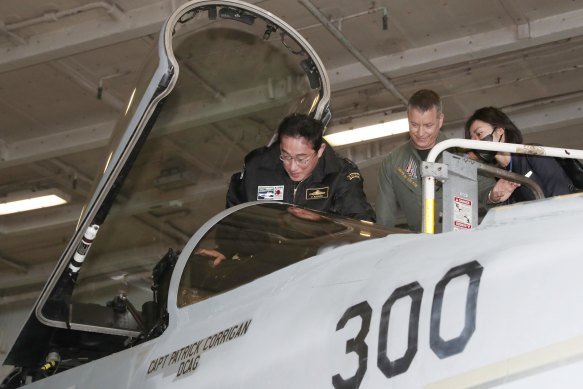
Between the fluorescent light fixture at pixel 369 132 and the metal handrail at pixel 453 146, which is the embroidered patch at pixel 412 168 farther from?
the fluorescent light fixture at pixel 369 132

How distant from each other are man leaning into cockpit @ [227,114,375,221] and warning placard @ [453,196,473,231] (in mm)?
1821

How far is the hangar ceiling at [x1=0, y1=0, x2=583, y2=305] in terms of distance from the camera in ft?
36.8

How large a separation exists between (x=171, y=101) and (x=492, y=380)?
10.1ft

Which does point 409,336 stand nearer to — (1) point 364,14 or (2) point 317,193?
(2) point 317,193

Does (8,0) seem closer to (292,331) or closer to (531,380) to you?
(292,331)

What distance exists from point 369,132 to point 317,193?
27.0 feet

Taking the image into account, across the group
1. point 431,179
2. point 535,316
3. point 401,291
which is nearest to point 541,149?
point 431,179

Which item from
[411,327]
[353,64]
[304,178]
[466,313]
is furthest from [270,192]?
[353,64]

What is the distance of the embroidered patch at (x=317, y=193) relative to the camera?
5605mm

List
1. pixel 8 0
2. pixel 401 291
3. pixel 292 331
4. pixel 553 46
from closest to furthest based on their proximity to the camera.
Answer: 1. pixel 401 291
2. pixel 292 331
3. pixel 8 0
4. pixel 553 46

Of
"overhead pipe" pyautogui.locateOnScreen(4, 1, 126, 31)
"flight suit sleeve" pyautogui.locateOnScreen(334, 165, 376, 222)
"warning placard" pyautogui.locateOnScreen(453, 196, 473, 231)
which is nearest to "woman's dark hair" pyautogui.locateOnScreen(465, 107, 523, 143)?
"flight suit sleeve" pyautogui.locateOnScreen(334, 165, 376, 222)

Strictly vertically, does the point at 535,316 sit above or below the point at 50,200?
below

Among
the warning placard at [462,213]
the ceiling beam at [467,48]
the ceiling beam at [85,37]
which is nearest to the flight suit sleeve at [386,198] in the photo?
the warning placard at [462,213]

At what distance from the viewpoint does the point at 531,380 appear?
2.47 m
